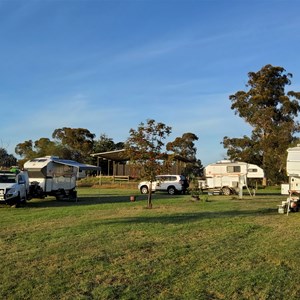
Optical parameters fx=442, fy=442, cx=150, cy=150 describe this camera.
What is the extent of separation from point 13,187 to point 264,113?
37.4m

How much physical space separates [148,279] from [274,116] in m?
48.1

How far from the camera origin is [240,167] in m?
33.6

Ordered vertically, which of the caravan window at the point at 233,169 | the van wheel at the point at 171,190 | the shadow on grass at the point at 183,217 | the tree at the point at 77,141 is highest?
the tree at the point at 77,141

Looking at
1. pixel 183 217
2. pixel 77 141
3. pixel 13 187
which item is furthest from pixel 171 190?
pixel 77 141

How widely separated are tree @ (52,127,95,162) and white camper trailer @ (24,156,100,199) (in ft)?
153

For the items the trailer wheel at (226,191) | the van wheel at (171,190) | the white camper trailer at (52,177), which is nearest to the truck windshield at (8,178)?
the white camper trailer at (52,177)

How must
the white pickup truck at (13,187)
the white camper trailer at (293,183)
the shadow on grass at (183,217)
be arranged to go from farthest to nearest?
the white pickup truck at (13,187)
the white camper trailer at (293,183)
the shadow on grass at (183,217)

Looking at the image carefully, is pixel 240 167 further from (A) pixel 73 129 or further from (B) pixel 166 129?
(A) pixel 73 129

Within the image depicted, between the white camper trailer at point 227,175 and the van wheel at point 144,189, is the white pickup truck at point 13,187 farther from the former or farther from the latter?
the white camper trailer at point 227,175

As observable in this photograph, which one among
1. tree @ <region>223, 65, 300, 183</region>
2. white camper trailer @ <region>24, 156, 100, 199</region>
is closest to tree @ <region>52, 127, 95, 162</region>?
tree @ <region>223, 65, 300, 183</region>

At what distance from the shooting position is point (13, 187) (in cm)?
1998

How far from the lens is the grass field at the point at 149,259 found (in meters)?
6.02

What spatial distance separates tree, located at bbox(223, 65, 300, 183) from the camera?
4875 cm

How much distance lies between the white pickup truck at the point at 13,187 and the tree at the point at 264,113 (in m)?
31.8
